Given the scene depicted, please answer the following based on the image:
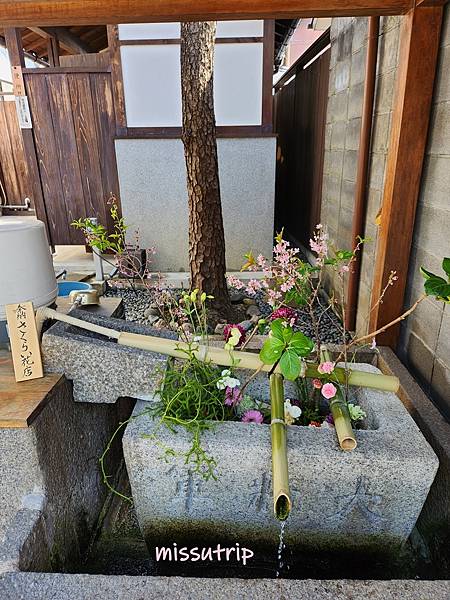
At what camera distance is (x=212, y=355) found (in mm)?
1766

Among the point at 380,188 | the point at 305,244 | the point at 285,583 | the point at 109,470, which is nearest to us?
the point at 285,583

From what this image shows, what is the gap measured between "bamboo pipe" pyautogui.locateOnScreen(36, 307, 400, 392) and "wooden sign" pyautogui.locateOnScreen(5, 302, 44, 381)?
0.37ft

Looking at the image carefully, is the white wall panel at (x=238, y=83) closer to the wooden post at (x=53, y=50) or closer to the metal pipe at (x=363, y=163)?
the metal pipe at (x=363, y=163)

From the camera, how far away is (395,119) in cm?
218

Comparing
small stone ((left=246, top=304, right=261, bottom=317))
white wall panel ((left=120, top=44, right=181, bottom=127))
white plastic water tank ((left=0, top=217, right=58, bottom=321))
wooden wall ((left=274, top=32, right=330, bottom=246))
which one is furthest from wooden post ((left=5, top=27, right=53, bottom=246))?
white plastic water tank ((left=0, top=217, right=58, bottom=321))

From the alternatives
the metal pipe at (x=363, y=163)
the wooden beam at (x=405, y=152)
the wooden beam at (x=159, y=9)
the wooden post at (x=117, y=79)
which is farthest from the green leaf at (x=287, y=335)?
the wooden post at (x=117, y=79)

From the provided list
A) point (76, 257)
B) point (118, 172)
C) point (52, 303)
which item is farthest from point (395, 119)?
point (76, 257)

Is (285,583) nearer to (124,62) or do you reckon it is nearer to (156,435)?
(156,435)

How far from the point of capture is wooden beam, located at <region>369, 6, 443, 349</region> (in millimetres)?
2006

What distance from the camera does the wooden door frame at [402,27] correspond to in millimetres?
1868

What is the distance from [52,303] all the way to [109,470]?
90 centimetres

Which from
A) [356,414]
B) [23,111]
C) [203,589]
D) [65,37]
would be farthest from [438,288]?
[65,37]

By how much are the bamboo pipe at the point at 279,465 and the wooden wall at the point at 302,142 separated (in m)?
3.83

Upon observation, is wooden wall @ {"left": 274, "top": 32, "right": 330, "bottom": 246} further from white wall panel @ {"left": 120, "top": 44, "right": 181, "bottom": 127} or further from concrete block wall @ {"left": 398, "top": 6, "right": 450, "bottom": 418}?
concrete block wall @ {"left": 398, "top": 6, "right": 450, "bottom": 418}
